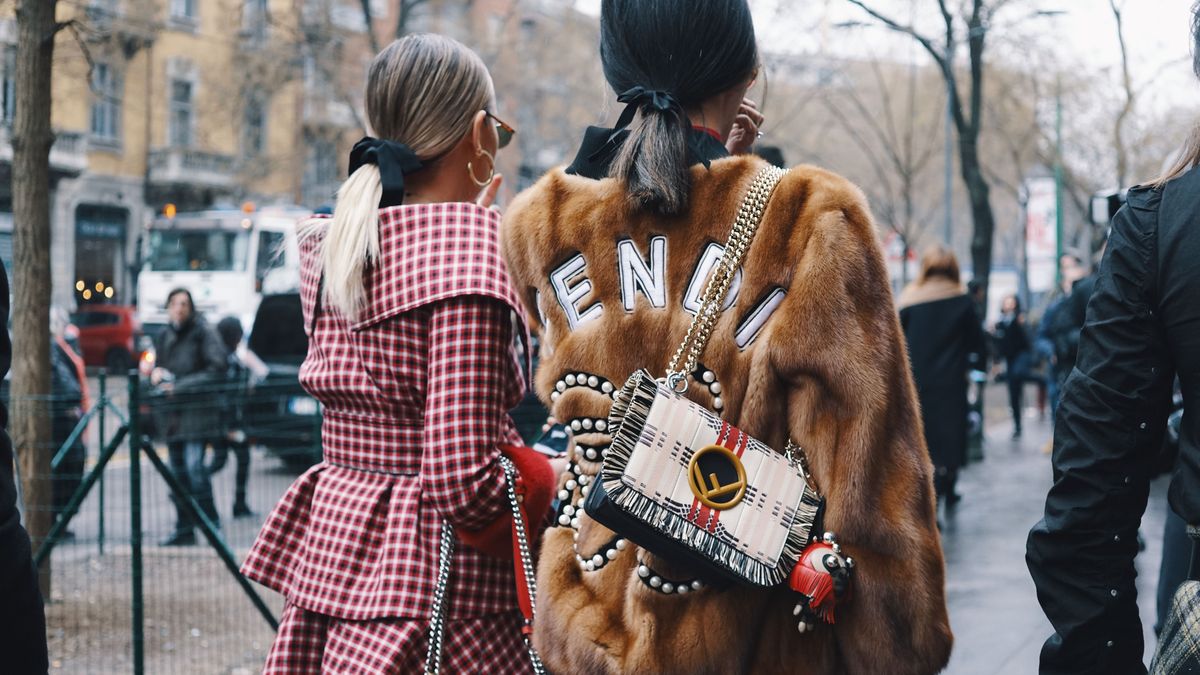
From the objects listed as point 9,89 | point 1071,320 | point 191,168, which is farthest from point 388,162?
point 191,168

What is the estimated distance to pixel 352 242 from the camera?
2.41 meters

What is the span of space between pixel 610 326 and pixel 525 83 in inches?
1187

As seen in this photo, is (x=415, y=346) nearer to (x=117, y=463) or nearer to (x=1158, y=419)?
(x=1158, y=419)

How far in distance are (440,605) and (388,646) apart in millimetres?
119

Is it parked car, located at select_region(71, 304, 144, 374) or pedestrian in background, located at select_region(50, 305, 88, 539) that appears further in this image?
parked car, located at select_region(71, 304, 144, 374)

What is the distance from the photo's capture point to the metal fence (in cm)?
550

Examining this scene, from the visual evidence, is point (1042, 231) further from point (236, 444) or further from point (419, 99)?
point (419, 99)

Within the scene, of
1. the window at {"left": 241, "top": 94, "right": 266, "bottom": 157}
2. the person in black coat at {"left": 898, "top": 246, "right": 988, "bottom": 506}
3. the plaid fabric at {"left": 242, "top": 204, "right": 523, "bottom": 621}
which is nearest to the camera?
the plaid fabric at {"left": 242, "top": 204, "right": 523, "bottom": 621}

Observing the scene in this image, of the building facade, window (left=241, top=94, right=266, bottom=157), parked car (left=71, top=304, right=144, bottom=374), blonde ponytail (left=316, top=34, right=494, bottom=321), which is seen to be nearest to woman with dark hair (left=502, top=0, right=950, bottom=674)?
blonde ponytail (left=316, top=34, right=494, bottom=321)

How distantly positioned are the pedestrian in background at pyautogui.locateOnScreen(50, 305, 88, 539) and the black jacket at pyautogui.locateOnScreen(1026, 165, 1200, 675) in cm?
473

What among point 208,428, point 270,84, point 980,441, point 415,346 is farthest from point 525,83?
point 415,346

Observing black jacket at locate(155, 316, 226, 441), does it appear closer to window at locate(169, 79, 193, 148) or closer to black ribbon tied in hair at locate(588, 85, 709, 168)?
black ribbon tied in hair at locate(588, 85, 709, 168)

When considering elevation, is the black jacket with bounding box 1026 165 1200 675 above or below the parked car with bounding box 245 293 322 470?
above

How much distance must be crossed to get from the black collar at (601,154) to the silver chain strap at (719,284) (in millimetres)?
176
